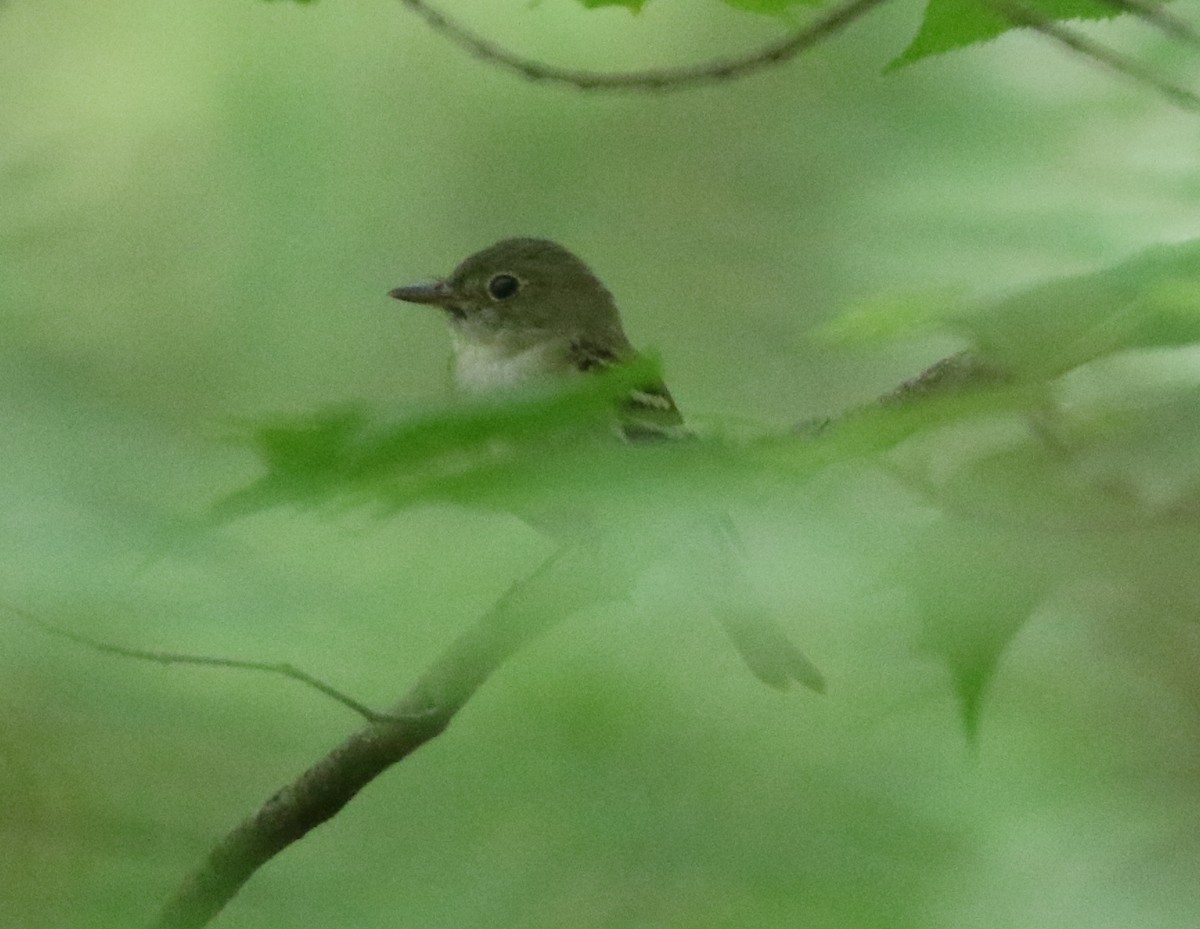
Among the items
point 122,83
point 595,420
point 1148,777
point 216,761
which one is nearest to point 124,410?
point 595,420

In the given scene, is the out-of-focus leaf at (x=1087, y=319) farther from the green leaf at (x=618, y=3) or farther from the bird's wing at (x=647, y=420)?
the green leaf at (x=618, y=3)

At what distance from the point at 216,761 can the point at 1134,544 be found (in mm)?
1248

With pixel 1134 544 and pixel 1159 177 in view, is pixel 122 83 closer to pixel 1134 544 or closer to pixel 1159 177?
pixel 1159 177

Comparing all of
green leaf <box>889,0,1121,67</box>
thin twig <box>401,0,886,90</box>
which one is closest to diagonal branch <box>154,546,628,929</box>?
thin twig <box>401,0,886,90</box>

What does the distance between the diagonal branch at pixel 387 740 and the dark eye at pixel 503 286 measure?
1793mm

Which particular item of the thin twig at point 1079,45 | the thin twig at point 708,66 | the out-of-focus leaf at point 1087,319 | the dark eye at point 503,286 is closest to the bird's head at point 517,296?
the dark eye at point 503,286

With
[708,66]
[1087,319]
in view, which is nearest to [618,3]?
[708,66]

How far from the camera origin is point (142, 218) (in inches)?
224

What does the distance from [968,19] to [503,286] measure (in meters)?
2.20

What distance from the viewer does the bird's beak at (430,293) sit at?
330 centimetres

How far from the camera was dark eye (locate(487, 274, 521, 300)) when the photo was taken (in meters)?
3.41

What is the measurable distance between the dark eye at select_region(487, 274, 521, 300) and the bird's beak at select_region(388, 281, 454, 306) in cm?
8

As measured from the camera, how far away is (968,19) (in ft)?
4.19

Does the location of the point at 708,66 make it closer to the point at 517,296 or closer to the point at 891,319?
the point at 891,319
